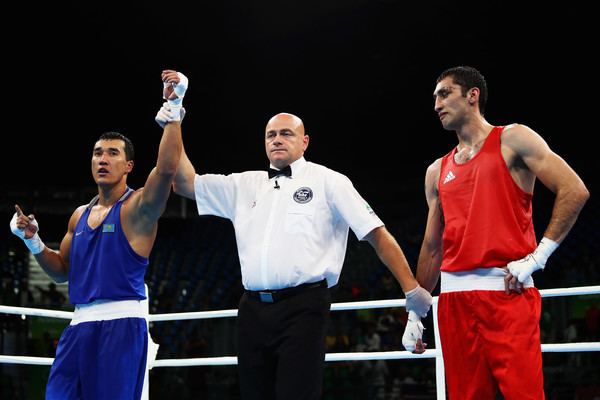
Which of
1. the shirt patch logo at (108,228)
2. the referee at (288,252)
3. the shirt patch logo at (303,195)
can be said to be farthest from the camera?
the shirt patch logo at (108,228)

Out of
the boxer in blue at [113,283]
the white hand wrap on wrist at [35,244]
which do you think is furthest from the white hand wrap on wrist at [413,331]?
the white hand wrap on wrist at [35,244]

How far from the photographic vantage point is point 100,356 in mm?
3371

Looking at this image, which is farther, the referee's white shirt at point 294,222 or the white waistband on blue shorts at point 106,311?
the white waistband on blue shorts at point 106,311

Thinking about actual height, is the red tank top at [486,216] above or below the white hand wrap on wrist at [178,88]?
below

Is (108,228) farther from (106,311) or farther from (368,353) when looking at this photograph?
(368,353)

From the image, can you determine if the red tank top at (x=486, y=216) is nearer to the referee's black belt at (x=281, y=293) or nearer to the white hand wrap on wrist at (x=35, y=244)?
the referee's black belt at (x=281, y=293)

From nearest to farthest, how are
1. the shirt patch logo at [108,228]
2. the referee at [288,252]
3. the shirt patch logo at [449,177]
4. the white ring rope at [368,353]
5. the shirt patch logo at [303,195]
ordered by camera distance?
the referee at [288,252] → the shirt patch logo at [449,177] → the shirt patch logo at [303,195] → the shirt patch logo at [108,228] → the white ring rope at [368,353]

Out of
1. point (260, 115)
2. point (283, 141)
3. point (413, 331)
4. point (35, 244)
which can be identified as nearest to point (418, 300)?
point (413, 331)

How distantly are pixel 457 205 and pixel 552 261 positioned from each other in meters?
Result: 8.59

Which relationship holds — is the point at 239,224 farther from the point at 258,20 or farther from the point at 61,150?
the point at 61,150

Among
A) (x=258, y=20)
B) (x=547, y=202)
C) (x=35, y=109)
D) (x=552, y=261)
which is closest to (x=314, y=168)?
(x=552, y=261)

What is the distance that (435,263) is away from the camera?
11.1 feet

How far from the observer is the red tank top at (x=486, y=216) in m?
2.98

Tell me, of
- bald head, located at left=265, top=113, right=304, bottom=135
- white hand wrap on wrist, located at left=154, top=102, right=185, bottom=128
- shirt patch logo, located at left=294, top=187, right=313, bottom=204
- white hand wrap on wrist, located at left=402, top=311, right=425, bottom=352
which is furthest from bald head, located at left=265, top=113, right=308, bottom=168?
white hand wrap on wrist, located at left=402, top=311, right=425, bottom=352
